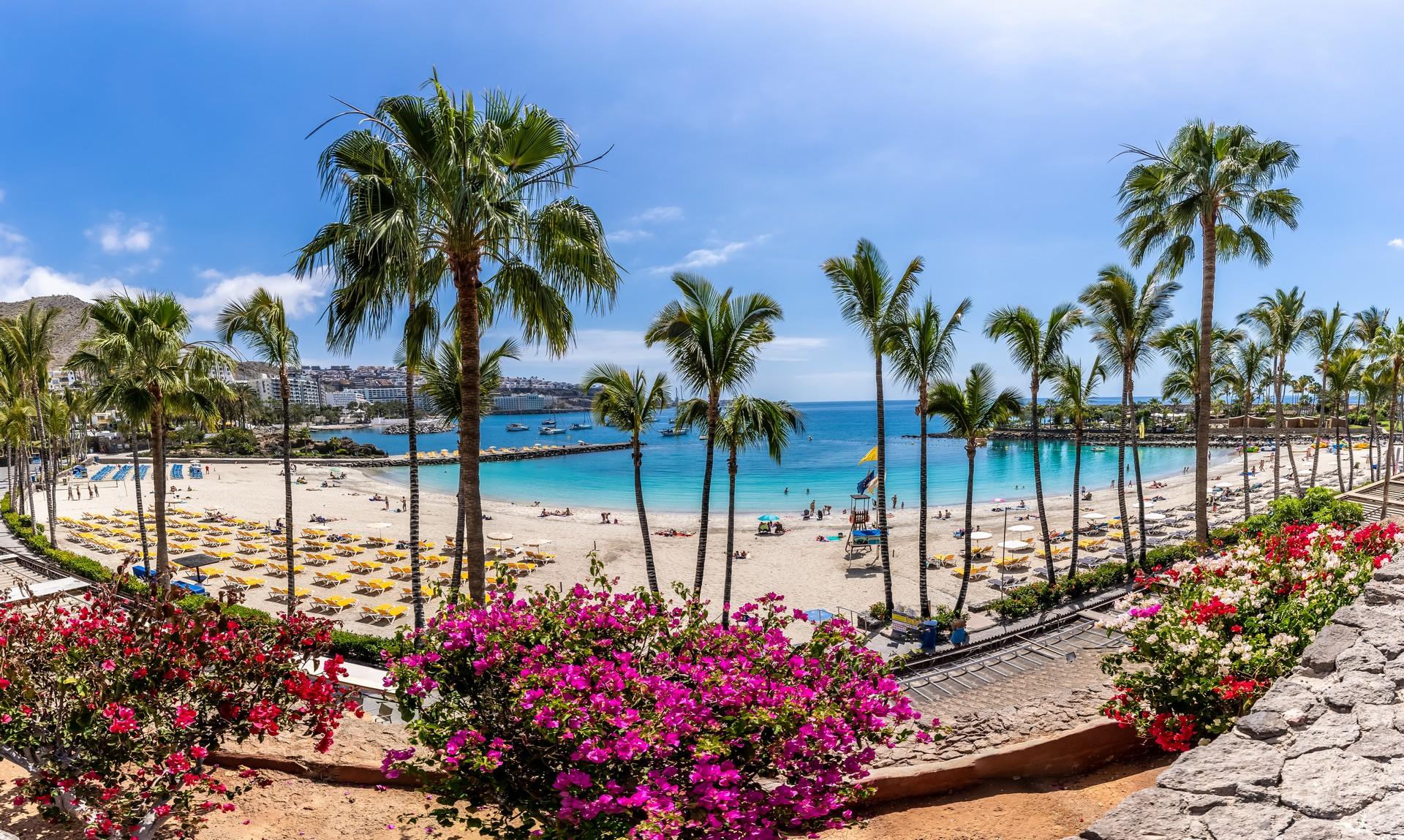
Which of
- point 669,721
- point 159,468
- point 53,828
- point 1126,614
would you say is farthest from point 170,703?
point 159,468

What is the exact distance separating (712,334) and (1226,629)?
9.64 meters

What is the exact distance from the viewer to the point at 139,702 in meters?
4.84

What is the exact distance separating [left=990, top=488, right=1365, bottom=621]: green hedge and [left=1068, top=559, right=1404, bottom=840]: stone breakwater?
38.8 feet

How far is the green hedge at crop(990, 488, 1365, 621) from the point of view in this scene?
14656mm

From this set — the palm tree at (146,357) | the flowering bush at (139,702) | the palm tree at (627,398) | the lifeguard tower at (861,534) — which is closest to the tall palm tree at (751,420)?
the palm tree at (627,398)

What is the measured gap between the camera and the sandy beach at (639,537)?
2394 centimetres

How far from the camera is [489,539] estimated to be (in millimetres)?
32312

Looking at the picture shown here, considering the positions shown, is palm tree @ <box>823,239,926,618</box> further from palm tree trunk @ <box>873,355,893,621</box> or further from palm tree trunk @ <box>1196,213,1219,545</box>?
palm tree trunk @ <box>1196,213,1219,545</box>

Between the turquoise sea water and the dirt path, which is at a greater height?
the dirt path

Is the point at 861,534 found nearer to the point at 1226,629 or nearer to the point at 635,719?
the point at 1226,629

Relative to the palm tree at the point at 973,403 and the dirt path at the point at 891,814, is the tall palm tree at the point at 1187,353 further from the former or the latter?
the dirt path at the point at 891,814

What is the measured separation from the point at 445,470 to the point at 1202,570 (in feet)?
279

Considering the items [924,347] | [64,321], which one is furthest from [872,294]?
[64,321]

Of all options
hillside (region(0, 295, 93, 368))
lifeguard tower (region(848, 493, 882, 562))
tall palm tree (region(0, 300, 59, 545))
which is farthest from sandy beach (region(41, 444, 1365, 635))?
hillside (region(0, 295, 93, 368))
